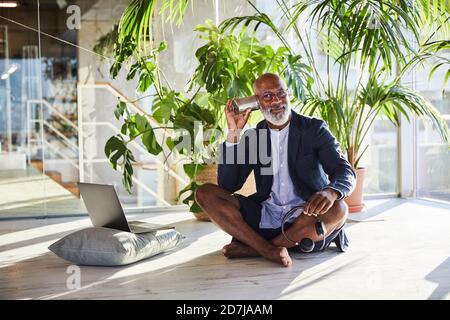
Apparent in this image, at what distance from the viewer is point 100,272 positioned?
10.0ft

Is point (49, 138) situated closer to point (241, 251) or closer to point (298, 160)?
point (241, 251)

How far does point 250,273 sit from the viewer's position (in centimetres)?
296

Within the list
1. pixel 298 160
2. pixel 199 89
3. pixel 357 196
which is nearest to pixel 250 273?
pixel 298 160

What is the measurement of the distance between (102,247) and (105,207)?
251mm

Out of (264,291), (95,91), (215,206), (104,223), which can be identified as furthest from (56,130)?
(264,291)

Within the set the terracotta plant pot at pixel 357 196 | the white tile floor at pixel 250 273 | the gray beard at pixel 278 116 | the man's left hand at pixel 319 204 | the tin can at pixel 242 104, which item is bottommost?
the white tile floor at pixel 250 273

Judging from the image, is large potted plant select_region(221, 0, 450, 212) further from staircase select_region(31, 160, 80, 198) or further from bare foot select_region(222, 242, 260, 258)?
staircase select_region(31, 160, 80, 198)

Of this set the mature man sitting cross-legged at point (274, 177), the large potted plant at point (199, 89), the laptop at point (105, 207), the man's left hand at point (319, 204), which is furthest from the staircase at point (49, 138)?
the man's left hand at point (319, 204)

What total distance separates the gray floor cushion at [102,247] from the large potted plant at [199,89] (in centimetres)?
89

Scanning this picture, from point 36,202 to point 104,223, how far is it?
1.82 meters

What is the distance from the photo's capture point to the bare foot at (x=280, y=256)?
3.07 meters

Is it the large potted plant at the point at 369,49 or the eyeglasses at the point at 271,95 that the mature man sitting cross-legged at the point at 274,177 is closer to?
the eyeglasses at the point at 271,95

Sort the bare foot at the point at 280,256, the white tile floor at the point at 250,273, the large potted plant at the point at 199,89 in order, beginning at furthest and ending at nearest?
the large potted plant at the point at 199,89, the bare foot at the point at 280,256, the white tile floor at the point at 250,273
